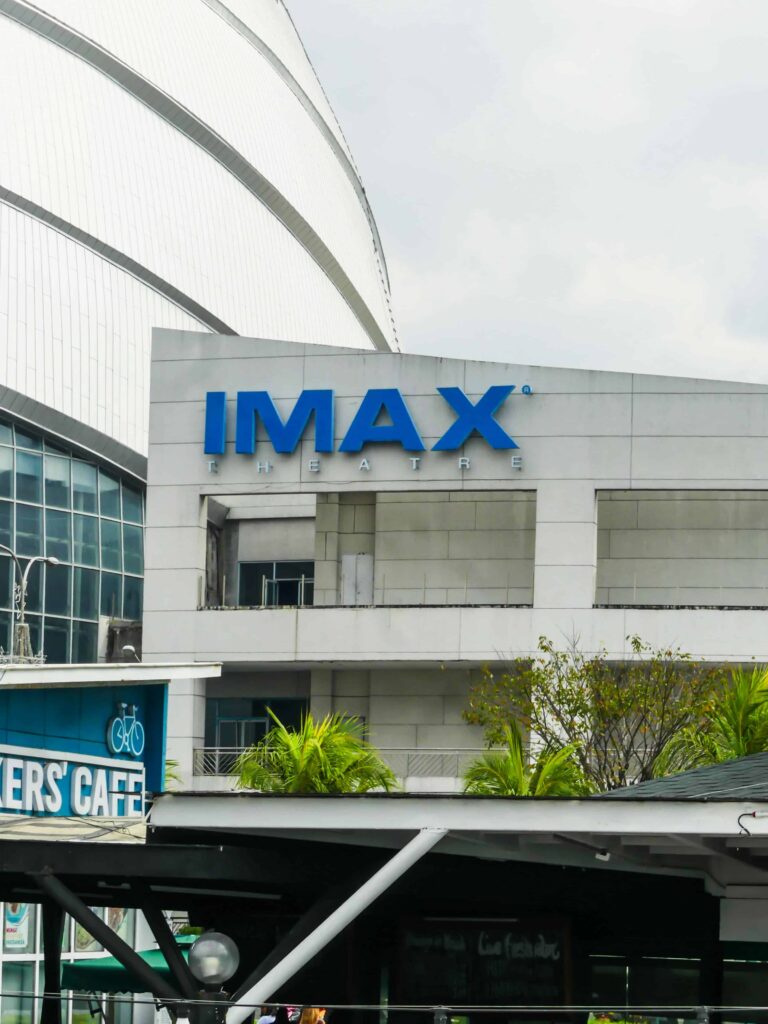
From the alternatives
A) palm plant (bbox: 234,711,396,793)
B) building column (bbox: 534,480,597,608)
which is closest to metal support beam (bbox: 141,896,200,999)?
palm plant (bbox: 234,711,396,793)

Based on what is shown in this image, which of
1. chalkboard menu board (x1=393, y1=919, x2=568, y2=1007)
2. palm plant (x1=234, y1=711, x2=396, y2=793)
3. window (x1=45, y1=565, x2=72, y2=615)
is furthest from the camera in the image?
window (x1=45, y1=565, x2=72, y2=615)

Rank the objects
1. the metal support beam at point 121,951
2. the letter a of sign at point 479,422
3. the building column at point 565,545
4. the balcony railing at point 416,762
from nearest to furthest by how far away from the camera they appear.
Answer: the metal support beam at point 121,951 < the building column at point 565,545 < the letter a of sign at point 479,422 < the balcony railing at point 416,762

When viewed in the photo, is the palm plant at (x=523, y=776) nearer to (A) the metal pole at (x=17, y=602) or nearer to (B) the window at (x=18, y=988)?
(B) the window at (x=18, y=988)

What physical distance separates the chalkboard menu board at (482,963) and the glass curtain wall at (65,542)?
45.7 m

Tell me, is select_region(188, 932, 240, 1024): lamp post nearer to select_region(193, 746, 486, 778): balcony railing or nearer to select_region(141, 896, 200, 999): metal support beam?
select_region(141, 896, 200, 999): metal support beam

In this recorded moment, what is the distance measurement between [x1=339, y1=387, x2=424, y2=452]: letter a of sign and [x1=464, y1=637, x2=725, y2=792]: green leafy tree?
8.08 metres

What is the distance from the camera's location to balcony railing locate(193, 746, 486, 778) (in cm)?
5341

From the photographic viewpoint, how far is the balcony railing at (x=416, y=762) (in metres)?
53.4

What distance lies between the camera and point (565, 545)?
171 feet

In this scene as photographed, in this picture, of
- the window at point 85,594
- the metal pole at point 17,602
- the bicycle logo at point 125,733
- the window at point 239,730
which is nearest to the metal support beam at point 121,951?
the bicycle logo at point 125,733

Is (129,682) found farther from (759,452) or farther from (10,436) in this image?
(10,436)

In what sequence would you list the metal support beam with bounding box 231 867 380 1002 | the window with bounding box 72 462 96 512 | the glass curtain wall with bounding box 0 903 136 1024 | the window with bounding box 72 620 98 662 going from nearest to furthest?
the metal support beam with bounding box 231 867 380 1002 → the glass curtain wall with bounding box 0 903 136 1024 → the window with bounding box 72 620 98 662 → the window with bounding box 72 462 96 512

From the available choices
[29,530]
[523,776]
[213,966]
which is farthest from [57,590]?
[213,966]

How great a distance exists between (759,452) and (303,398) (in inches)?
518
